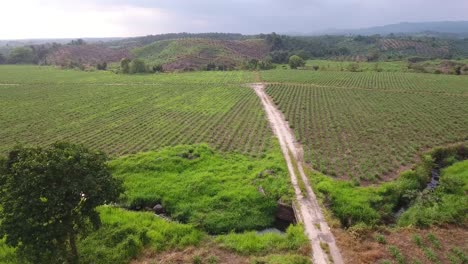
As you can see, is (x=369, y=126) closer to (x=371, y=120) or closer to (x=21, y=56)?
(x=371, y=120)

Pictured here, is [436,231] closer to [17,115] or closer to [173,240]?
[173,240]

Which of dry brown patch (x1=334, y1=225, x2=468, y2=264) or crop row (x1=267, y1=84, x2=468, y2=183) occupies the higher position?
crop row (x1=267, y1=84, x2=468, y2=183)

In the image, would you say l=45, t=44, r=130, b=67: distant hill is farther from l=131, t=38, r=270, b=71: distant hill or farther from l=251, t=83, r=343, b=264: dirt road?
l=251, t=83, r=343, b=264: dirt road

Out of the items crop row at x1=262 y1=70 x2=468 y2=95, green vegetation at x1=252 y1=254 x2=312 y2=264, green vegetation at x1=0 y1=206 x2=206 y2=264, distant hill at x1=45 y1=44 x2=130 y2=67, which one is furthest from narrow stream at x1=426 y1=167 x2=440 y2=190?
distant hill at x1=45 y1=44 x2=130 y2=67

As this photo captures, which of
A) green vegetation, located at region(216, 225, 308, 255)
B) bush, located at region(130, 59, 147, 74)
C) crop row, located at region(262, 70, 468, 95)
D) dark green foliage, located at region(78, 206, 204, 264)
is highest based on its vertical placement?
bush, located at region(130, 59, 147, 74)

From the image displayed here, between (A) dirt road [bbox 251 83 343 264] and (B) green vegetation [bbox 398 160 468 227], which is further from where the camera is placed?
(B) green vegetation [bbox 398 160 468 227]
